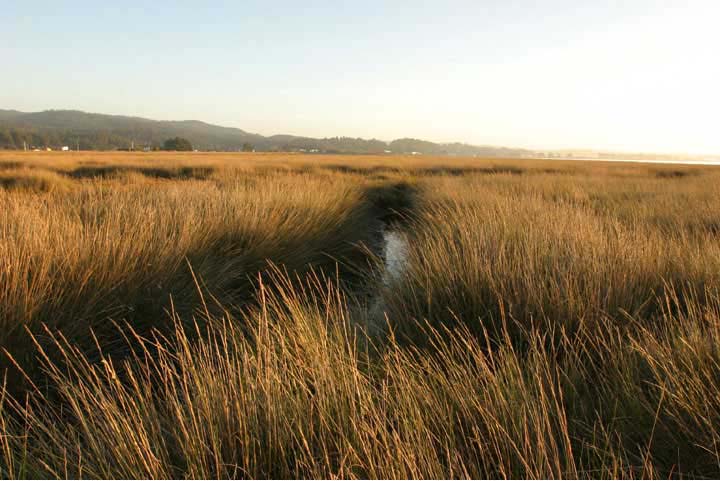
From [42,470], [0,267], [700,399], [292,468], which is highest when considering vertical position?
[0,267]

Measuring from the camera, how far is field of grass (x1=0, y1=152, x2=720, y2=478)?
1.20 meters

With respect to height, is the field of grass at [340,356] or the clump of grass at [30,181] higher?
the clump of grass at [30,181]

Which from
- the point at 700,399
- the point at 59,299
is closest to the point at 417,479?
the point at 700,399

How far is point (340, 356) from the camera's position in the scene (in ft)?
4.99

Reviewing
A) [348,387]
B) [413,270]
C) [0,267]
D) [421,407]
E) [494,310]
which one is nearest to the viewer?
[348,387]

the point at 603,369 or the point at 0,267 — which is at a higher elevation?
the point at 0,267

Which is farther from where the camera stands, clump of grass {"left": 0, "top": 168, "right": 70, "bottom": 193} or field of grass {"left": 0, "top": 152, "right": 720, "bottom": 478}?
clump of grass {"left": 0, "top": 168, "right": 70, "bottom": 193}

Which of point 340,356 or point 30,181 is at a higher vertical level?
point 30,181

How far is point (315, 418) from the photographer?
1.36 metres

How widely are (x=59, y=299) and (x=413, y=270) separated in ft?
7.96

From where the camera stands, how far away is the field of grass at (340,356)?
1.20 metres

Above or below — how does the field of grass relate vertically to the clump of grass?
below

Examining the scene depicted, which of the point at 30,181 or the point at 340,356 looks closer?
the point at 340,356

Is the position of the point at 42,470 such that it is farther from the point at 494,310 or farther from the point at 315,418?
the point at 494,310
